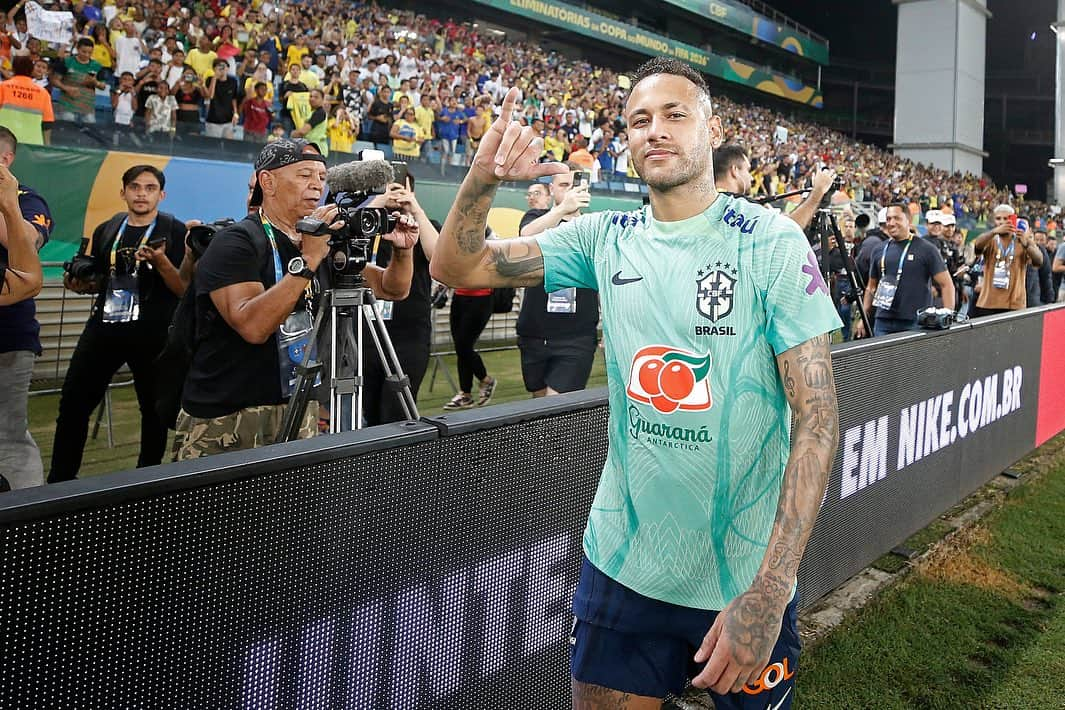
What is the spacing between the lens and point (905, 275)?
654 cm

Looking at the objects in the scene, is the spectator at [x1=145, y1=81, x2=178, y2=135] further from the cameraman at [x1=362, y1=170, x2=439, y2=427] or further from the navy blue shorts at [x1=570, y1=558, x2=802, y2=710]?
the navy blue shorts at [x1=570, y1=558, x2=802, y2=710]

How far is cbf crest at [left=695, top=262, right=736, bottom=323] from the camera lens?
156cm

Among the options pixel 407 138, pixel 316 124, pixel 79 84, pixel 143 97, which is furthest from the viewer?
pixel 407 138

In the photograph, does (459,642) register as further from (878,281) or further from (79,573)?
(878,281)

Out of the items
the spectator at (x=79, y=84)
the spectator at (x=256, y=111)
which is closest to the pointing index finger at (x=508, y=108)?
the spectator at (x=79, y=84)

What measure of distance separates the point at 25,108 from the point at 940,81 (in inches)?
1462

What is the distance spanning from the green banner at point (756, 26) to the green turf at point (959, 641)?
1295 inches

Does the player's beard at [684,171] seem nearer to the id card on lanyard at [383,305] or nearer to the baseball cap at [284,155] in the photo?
the baseball cap at [284,155]

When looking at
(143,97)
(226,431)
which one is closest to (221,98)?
(143,97)

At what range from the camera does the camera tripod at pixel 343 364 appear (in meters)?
2.55


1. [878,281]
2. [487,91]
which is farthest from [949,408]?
[487,91]

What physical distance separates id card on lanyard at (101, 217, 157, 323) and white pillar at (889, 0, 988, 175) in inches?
1506

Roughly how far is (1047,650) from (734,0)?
38.7 meters

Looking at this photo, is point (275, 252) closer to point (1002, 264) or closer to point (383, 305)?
point (383, 305)
